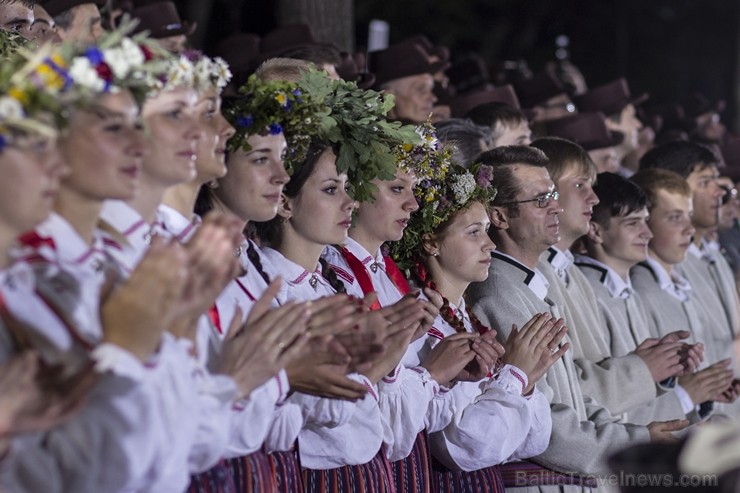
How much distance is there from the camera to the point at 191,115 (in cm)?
407

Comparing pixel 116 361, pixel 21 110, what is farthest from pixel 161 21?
pixel 116 361

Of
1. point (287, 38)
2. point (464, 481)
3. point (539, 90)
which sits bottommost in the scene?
point (464, 481)

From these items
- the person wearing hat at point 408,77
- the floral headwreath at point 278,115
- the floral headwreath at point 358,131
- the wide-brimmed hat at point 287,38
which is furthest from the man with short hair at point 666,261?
the floral headwreath at point 278,115

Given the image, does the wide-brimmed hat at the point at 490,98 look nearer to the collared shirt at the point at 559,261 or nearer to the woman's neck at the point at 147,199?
the collared shirt at the point at 559,261

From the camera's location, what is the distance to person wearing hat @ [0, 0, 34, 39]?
5598mm

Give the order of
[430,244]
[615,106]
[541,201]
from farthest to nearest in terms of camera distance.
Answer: [615,106]
[541,201]
[430,244]

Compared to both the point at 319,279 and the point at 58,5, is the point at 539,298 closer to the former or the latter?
the point at 319,279

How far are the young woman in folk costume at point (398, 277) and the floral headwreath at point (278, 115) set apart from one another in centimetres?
58

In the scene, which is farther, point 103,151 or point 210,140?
point 210,140

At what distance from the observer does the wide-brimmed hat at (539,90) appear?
9.68m

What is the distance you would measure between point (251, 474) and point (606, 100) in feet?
21.5

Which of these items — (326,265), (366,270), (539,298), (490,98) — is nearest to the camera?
(326,265)

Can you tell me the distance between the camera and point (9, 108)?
10.7 ft

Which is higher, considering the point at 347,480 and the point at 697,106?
the point at 697,106
